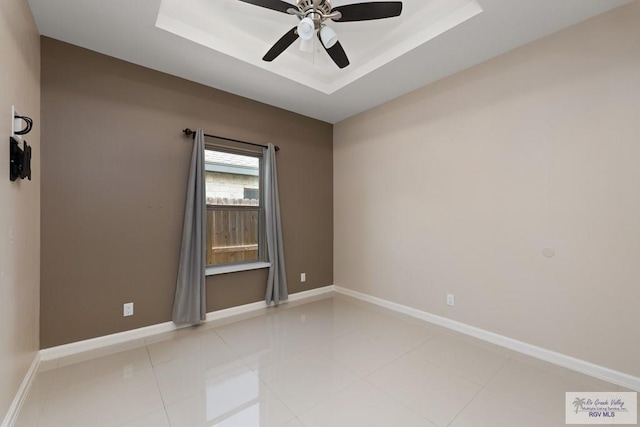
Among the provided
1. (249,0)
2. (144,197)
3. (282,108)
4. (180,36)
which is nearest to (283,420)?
(144,197)

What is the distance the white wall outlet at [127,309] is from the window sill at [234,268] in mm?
753

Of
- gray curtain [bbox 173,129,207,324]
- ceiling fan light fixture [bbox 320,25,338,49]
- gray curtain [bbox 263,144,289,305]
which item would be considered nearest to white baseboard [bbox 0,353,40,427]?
gray curtain [bbox 173,129,207,324]

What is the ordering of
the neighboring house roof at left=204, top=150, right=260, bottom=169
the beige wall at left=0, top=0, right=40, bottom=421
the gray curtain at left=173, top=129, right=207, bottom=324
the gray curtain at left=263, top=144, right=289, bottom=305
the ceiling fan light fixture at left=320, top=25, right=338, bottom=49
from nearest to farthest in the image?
the beige wall at left=0, top=0, right=40, bottom=421 < the ceiling fan light fixture at left=320, top=25, right=338, bottom=49 < the gray curtain at left=173, top=129, right=207, bottom=324 < the neighboring house roof at left=204, top=150, right=260, bottom=169 < the gray curtain at left=263, top=144, right=289, bottom=305

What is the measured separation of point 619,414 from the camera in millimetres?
1696

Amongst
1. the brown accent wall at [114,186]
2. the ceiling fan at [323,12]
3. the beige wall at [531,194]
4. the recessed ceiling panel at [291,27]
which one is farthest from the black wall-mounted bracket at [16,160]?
the beige wall at [531,194]

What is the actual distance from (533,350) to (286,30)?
3.77 meters

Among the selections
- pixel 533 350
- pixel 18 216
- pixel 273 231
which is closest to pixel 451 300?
pixel 533 350

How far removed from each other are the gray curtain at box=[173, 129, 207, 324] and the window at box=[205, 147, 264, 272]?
0.91 feet

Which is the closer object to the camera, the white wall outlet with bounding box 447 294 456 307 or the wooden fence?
the white wall outlet with bounding box 447 294 456 307

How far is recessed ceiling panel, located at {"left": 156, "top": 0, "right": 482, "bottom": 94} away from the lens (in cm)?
225

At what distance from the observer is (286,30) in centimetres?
261
